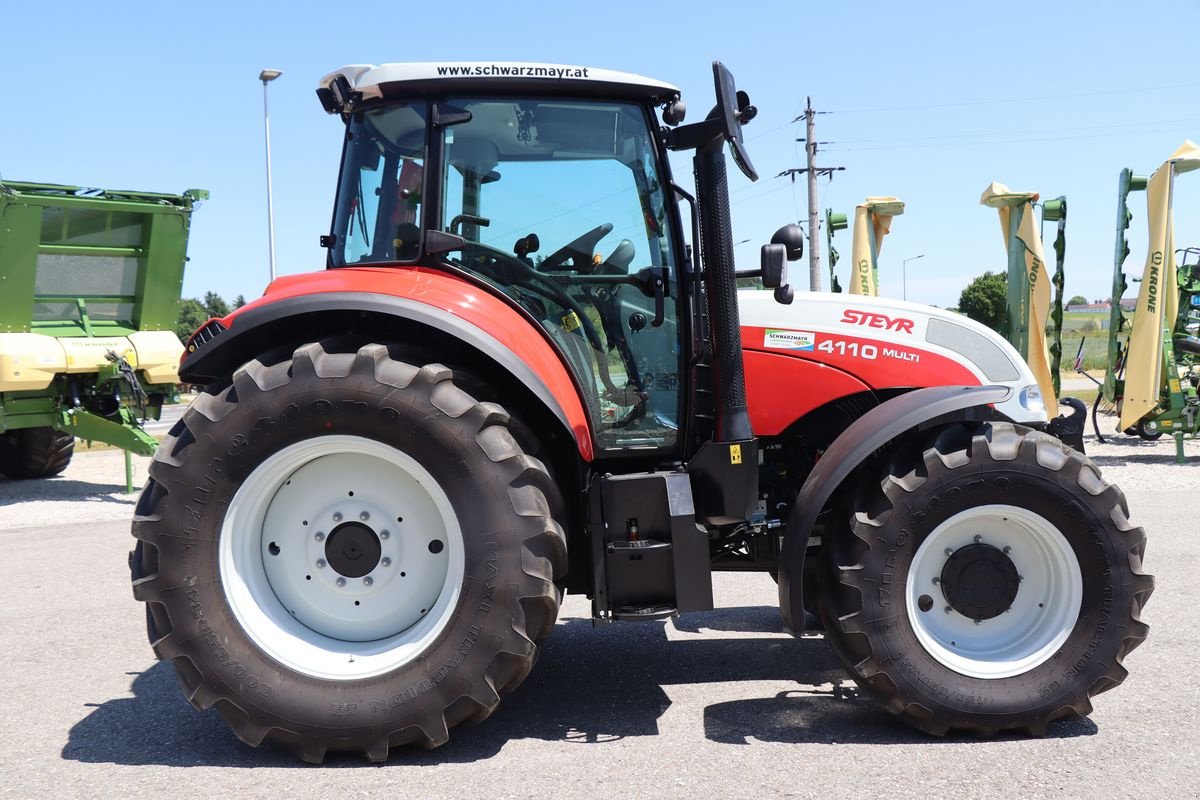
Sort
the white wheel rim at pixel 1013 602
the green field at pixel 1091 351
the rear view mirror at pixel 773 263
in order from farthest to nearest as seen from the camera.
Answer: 1. the green field at pixel 1091 351
2. the white wheel rim at pixel 1013 602
3. the rear view mirror at pixel 773 263

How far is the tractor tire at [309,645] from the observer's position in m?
3.34

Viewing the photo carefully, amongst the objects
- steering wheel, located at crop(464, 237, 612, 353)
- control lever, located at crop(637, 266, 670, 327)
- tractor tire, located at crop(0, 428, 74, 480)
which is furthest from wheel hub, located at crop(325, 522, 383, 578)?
tractor tire, located at crop(0, 428, 74, 480)

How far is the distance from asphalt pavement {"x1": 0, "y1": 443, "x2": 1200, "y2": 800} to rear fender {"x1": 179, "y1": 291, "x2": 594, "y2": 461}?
110cm

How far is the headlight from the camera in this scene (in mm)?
4012

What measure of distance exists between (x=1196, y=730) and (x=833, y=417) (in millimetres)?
1729

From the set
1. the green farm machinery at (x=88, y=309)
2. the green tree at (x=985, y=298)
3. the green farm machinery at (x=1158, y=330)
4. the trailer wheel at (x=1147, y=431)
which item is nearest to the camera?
the green farm machinery at (x=88, y=309)

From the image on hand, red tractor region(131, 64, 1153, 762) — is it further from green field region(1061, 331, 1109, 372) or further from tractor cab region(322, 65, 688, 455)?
green field region(1061, 331, 1109, 372)

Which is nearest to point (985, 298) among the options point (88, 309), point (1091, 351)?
point (1091, 351)

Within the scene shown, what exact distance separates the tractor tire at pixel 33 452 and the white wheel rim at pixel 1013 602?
10.6m

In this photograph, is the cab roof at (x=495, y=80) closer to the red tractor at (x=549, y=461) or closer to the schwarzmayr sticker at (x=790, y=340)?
the red tractor at (x=549, y=461)

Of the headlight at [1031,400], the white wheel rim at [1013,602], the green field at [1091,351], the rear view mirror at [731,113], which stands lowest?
the white wheel rim at [1013,602]

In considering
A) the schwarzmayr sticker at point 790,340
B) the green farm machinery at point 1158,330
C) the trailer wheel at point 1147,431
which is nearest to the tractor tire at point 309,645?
the schwarzmayr sticker at point 790,340

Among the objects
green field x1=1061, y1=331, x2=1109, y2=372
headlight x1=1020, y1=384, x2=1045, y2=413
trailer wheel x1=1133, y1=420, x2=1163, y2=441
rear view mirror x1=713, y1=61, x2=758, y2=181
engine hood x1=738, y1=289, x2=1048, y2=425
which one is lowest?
headlight x1=1020, y1=384, x2=1045, y2=413

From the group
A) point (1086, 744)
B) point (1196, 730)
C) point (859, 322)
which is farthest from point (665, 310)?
point (1196, 730)
